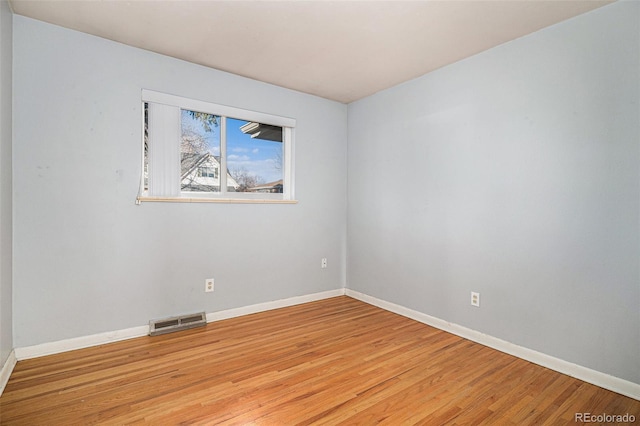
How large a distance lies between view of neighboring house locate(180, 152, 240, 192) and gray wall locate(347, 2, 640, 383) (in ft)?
6.15

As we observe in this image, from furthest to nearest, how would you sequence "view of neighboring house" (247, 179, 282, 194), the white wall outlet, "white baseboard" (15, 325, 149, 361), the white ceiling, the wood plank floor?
1. "view of neighboring house" (247, 179, 282, 194)
2. the white wall outlet
3. "white baseboard" (15, 325, 149, 361)
4. the white ceiling
5. the wood plank floor

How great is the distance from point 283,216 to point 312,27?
1.93 meters

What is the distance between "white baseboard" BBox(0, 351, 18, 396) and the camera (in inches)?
76.4

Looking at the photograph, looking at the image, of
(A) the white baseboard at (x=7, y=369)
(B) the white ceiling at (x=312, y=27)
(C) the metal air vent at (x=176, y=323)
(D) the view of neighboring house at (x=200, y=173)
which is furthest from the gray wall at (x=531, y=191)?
(A) the white baseboard at (x=7, y=369)

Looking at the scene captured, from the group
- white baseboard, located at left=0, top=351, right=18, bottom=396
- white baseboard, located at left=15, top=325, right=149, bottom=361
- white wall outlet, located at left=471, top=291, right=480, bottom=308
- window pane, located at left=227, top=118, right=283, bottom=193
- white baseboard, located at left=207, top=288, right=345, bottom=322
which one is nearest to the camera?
white baseboard, located at left=0, top=351, right=18, bottom=396

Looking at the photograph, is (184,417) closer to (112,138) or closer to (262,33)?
(112,138)

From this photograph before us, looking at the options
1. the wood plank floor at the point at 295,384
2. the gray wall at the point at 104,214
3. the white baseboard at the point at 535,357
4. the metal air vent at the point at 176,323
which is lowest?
the wood plank floor at the point at 295,384

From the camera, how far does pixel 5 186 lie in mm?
2104

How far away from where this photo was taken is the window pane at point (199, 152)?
10.1ft

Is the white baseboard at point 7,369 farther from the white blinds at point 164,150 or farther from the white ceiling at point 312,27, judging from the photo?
the white ceiling at point 312,27

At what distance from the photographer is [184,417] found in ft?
5.63

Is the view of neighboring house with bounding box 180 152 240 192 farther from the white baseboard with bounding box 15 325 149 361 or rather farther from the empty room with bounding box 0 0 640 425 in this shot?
the white baseboard with bounding box 15 325 149 361

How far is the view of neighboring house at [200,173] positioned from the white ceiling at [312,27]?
0.89m

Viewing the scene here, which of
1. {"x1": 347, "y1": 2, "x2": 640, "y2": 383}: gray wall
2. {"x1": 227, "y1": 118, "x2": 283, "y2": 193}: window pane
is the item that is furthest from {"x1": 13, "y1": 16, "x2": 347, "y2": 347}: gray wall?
{"x1": 347, "y1": 2, "x2": 640, "y2": 383}: gray wall
